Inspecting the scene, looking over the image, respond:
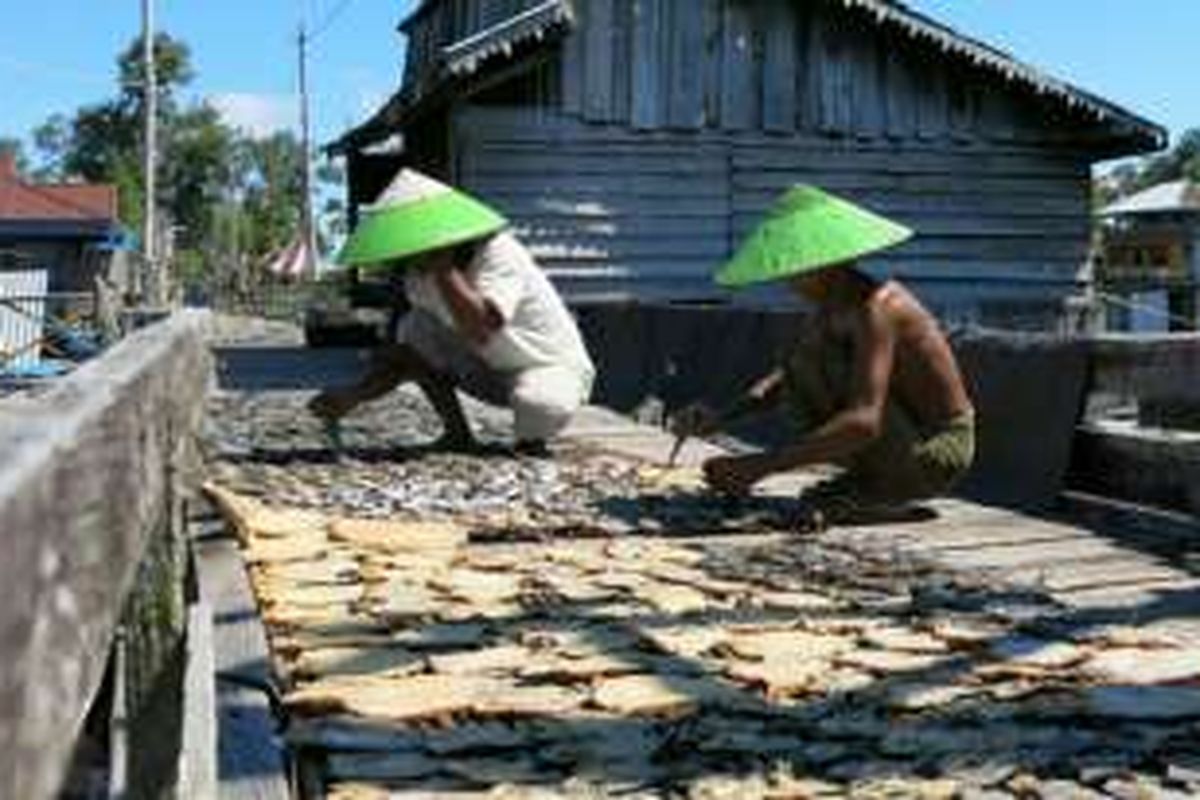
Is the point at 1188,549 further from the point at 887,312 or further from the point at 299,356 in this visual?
the point at 299,356

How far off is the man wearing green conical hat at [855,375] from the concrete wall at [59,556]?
347cm

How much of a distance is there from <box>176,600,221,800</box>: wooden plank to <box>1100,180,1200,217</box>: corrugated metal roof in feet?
148

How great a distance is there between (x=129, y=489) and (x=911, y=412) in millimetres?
4140

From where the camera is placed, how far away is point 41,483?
6.74 feet

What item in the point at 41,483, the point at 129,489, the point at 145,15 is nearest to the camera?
the point at 41,483

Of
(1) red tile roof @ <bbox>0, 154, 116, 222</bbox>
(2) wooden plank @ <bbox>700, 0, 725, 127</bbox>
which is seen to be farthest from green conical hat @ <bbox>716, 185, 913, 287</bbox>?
(1) red tile roof @ <bbox>0, 154, 116, 222</bbox>

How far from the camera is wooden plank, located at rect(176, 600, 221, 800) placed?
3.45 metres

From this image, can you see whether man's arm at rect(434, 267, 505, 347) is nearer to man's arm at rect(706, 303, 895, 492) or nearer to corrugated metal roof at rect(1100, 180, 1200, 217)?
man's arm at rect(706, 303, 895, 492)

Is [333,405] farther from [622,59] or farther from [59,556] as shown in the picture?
[622,59]

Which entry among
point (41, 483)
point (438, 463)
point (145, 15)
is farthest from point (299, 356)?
point (145, 15)

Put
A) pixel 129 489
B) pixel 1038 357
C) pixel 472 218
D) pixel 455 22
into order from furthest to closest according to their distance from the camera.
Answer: pixel 455 22 < pixel 472 218 < pixel 1038 357 < pixel 129 489

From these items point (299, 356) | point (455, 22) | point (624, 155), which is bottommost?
point (299, 356)

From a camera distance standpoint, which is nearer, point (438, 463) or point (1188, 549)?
point (1188, 549)

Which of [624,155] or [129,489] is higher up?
[624,155]
